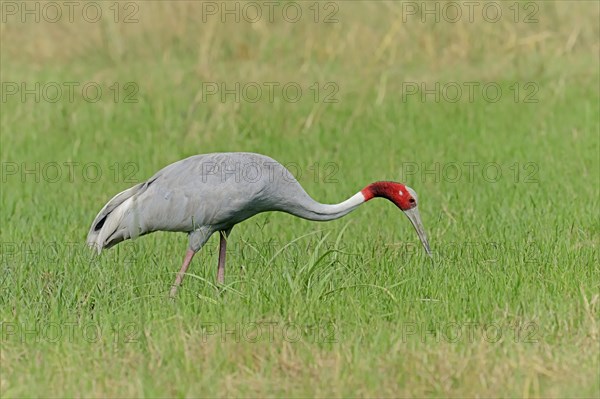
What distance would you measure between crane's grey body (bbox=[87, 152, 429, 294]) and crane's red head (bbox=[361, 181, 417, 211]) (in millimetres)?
91

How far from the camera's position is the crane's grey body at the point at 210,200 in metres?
7.41

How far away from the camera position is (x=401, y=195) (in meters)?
7.63

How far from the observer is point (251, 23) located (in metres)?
15.0

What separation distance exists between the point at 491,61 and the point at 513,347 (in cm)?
874

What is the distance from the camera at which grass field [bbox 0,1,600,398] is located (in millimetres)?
5820

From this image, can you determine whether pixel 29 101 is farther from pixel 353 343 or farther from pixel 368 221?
pixel 353 343

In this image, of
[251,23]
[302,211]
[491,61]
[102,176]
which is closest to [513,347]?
[302,211]
